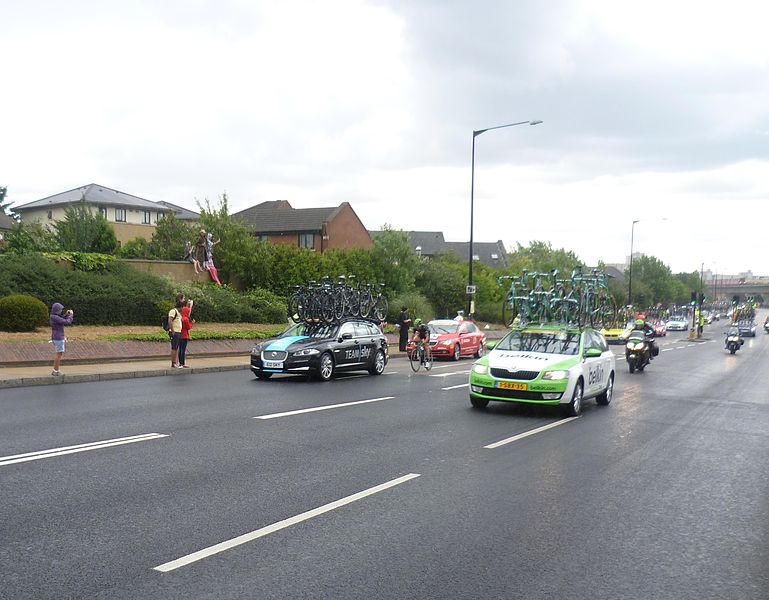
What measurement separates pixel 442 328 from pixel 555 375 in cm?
1672

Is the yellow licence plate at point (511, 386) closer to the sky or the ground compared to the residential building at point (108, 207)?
closer to the ground

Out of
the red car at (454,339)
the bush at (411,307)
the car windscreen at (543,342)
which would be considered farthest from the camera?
the bush at (411,307)

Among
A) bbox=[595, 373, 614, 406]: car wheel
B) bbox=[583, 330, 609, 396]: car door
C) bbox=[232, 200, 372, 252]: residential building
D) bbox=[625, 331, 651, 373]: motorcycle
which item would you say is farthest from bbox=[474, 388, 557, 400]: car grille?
bbox=[232, 200, 372, 252]: residential building

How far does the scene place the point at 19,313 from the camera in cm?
2136

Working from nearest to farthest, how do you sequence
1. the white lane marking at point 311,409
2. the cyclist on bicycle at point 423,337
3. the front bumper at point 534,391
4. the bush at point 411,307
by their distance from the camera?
the white lane marking at point 311,409, the front bumper at point 534,391, the cyclist on bicycle at point 423,337, the bush at point 411,307

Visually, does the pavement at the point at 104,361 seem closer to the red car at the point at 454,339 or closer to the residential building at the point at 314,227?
the red car at the point at 454,339

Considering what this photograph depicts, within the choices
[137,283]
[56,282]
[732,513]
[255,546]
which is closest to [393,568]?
[255,546]

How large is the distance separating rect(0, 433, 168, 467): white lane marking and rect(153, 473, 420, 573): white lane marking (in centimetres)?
356

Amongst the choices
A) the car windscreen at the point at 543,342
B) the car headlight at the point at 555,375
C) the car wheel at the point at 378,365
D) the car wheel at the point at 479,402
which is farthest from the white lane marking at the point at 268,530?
the car wheel at the point at 378,365

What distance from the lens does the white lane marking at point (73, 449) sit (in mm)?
7996

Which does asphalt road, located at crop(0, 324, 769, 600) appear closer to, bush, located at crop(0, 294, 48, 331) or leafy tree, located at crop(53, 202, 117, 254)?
bush, located at crop(0, 294, 48, 331)

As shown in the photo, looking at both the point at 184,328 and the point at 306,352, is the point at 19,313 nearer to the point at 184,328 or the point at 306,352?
the point at 184,328

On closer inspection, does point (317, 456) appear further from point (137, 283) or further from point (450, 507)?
point (137, 283)

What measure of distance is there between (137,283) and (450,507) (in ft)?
74.8
